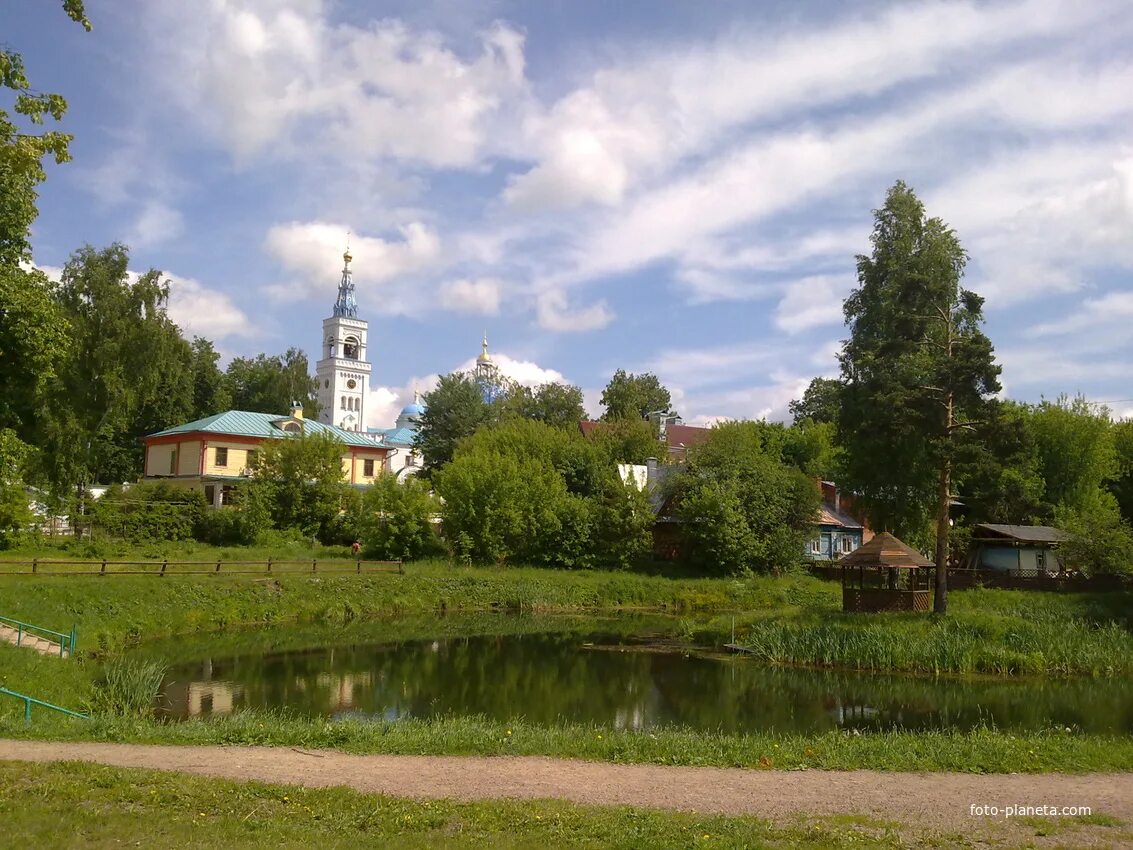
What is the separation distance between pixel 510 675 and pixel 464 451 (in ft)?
103

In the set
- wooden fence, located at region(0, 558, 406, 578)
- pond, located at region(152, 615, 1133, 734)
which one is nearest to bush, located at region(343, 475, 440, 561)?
wooden fence, located at region(0, 558, 406, 578)

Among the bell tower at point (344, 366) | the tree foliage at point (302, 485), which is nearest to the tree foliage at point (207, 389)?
the bell tower at point (344, 366)

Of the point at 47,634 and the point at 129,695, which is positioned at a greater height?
the point at 47,634

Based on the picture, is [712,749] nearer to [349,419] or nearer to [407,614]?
[407,614]

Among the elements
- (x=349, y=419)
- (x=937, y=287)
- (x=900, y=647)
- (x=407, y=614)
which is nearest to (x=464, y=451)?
(x=407, y=614)

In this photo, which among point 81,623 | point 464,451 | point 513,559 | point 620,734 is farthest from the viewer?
point 464,451

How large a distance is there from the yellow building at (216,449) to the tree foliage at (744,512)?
20476mm

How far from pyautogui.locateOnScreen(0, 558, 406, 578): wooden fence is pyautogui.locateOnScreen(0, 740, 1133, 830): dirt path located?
20319 millimetres

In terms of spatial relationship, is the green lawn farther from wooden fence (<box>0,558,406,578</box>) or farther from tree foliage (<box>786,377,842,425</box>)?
tree foliage (<box>786,377,842,425</box>)

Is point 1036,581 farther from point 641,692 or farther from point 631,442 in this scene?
point 631,442

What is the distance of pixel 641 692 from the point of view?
22172mm

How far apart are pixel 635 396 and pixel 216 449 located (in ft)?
124

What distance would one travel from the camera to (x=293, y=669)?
2452cm

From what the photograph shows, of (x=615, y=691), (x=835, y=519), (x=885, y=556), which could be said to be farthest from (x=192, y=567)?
(x=835, y=519)
